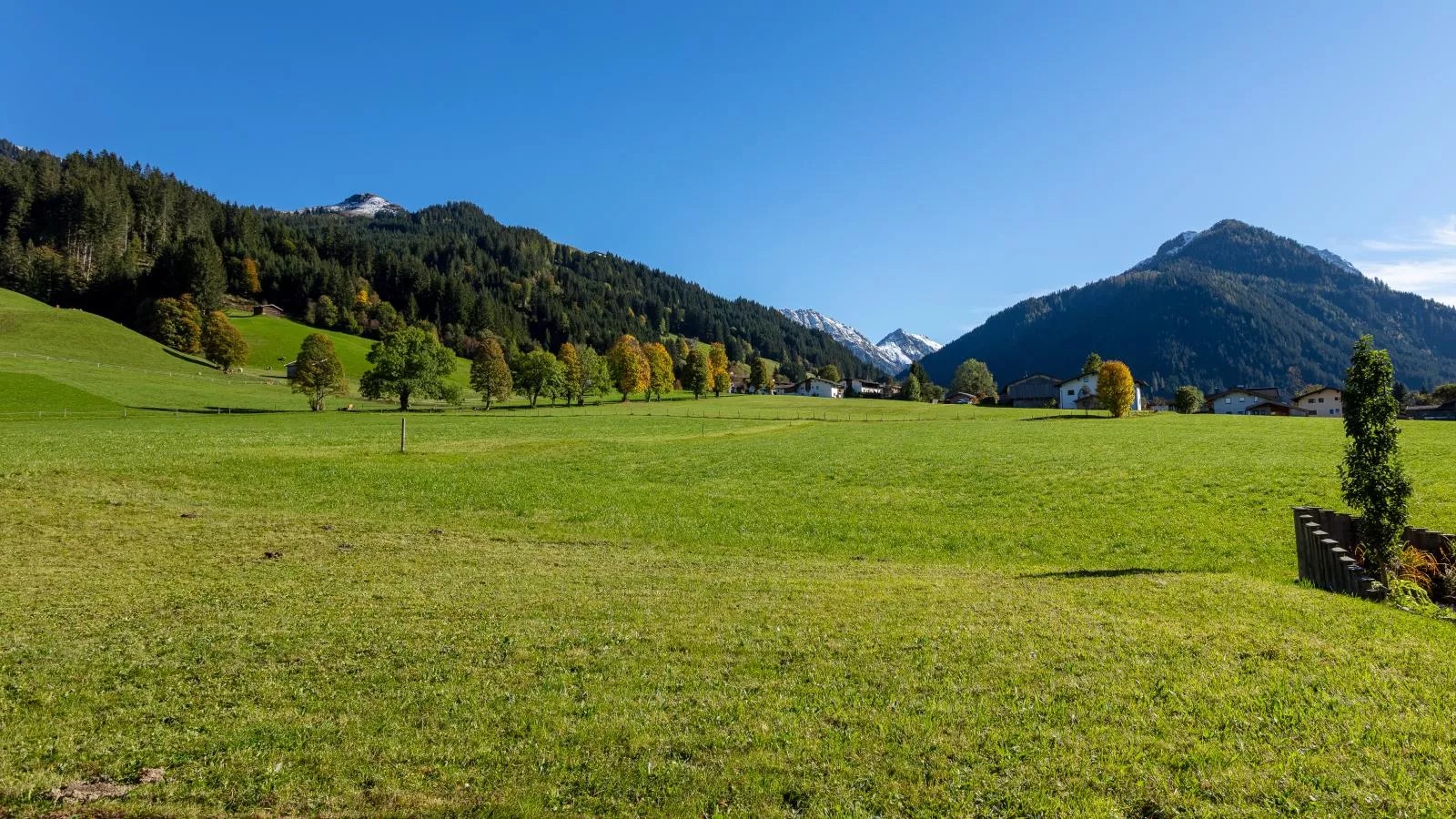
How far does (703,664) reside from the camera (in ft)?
31.5

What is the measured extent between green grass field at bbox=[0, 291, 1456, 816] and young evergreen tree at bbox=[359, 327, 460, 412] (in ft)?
219

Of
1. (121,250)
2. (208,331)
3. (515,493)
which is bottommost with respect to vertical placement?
(515,493)

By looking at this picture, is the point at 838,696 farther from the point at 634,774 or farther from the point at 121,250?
the point at 121,250

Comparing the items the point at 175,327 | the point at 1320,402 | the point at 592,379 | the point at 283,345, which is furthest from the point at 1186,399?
the point at 175,327

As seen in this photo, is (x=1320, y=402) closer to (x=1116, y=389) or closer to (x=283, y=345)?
(x=1116, y=389)

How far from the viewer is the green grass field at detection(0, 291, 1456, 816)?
6227 millimetres

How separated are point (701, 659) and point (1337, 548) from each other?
15.2m

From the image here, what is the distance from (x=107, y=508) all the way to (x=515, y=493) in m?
13.7

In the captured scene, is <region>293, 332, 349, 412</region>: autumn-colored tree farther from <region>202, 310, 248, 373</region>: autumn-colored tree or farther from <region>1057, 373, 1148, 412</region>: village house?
<region>1057, 373, 1148, 412</region>: village house

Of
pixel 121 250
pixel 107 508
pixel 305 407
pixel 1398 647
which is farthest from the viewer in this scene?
pixel 121 250

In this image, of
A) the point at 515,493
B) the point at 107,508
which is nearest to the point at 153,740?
the point at 107,508

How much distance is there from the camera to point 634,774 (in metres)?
6.51

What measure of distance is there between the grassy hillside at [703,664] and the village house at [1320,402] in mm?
164772

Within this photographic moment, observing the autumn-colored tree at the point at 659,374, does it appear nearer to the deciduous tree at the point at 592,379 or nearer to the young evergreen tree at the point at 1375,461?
the deciduous tree at the point at 592,379
